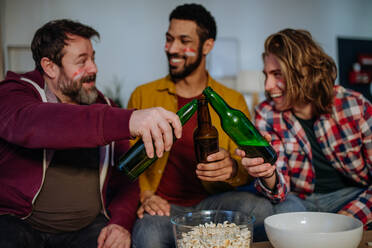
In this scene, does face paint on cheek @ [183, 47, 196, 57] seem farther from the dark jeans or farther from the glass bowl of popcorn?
the glass bowl of popcorn

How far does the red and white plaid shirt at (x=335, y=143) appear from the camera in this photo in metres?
1.46

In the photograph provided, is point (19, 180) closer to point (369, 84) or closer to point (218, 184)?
point (218, 184)

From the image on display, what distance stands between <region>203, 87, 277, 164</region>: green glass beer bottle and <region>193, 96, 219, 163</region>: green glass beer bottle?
1.1 inches

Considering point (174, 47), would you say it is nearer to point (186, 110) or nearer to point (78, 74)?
point (78, 74)

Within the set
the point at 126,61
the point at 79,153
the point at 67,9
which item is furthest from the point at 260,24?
the point at 79,153

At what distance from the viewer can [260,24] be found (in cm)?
493

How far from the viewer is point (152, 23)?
4.44 m

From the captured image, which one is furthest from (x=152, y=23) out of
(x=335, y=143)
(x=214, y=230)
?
(x=214, y=230)

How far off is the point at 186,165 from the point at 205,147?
0.67 meters

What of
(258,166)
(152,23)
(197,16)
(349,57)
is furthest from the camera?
(349,57)

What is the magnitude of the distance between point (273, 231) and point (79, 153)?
0.80 m

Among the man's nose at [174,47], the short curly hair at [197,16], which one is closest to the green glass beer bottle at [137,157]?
the man's nose at [174,47]

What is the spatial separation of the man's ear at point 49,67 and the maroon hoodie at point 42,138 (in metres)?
0.06

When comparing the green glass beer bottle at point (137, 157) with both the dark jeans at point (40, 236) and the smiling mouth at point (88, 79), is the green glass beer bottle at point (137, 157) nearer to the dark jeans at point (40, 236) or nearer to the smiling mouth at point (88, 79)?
the dark jeans at point (40, 236)
